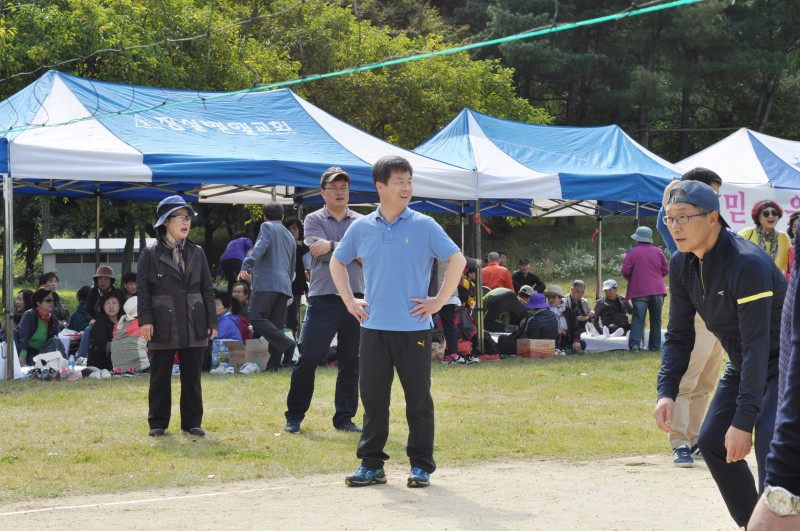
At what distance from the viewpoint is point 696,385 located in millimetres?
7500

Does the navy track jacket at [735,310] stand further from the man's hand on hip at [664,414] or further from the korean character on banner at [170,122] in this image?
the korean character on banner at [170,122]

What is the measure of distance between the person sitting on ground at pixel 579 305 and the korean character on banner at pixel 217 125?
19.5 feet

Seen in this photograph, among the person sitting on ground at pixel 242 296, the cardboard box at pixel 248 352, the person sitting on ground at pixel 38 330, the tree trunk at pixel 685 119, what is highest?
the tree trunk at pixel 685 119

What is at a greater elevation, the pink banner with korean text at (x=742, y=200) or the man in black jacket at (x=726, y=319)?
the pink banner with korean text at (x=742, y=200)

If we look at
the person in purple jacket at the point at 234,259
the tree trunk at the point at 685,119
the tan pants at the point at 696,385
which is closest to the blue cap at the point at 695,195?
the tan pants at the point at 696,385

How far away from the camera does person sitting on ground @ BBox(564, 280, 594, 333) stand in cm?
1698

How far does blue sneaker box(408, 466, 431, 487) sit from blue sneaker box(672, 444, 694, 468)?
1.86 meters

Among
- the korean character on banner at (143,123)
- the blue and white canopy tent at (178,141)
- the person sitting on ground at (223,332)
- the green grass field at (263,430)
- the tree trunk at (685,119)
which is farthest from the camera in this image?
the tree trunk at (685,119)

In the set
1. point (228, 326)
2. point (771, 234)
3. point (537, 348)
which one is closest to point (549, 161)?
point (537, 348)

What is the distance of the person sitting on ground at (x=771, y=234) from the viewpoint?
9141mm

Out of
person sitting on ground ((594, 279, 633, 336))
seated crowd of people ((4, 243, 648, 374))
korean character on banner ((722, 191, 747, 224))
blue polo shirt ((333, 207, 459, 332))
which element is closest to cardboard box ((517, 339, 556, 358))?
seated crowd of people ((4, 243, 648, 374))

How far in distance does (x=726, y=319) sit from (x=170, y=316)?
5057 millimetres

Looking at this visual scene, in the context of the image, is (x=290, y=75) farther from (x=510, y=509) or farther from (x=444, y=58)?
(x=510, y=509)

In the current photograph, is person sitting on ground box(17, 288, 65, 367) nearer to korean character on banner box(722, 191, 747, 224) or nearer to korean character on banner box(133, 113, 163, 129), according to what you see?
korean character on banner box(133, 113, 163, 129)
